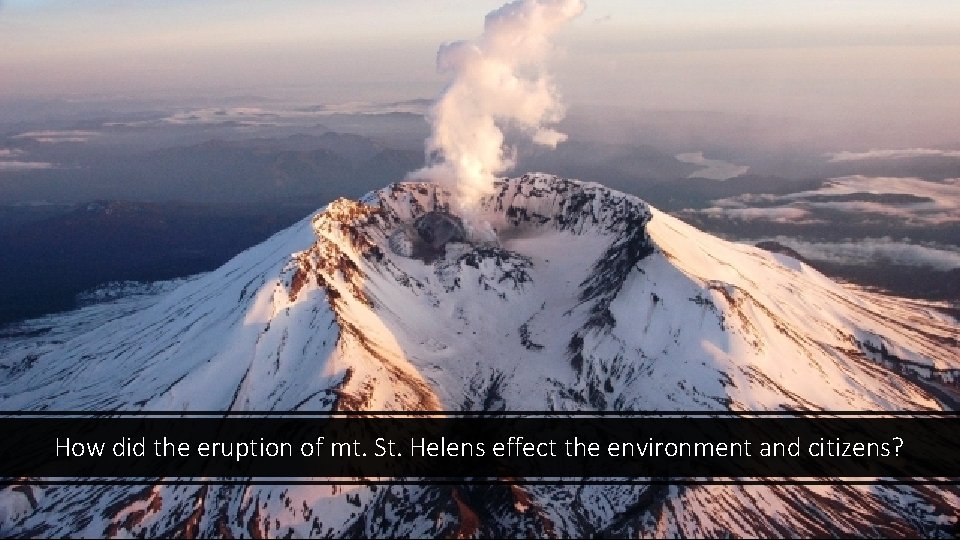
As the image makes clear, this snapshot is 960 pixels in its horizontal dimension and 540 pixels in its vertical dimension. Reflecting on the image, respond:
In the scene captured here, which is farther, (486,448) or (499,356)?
(499,356)

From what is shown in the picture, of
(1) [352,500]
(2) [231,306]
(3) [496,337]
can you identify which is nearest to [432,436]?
(1) [352,500]

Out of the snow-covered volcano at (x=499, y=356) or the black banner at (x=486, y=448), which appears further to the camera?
the black banner at (x=486, y=448)

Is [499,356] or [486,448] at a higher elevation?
[499,356]

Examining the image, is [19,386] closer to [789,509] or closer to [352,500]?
[352,500]

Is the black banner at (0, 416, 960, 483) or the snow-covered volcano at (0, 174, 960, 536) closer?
the snow-covered volcano at (0, 174, 960, 536)
